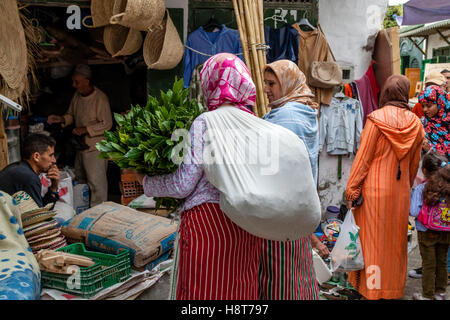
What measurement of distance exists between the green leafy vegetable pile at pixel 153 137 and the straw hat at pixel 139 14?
76.5 inches

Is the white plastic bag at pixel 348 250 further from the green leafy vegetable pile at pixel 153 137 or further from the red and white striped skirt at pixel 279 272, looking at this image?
the green leafy vegetable pile at pixel 153 137

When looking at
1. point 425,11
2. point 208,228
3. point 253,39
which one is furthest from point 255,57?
point 425,11

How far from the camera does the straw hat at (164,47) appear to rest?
181 inches

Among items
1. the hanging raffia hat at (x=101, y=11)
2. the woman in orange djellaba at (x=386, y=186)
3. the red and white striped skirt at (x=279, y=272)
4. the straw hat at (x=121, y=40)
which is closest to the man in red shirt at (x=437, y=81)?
the woman in orange djellaba at (x=386, y=186)

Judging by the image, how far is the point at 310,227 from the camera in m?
1.93

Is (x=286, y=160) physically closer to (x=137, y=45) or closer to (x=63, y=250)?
(x=63, y=250)

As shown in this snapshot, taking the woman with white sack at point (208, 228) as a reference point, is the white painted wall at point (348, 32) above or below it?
above

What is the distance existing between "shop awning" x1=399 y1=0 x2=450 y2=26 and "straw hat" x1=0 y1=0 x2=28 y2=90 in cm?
658

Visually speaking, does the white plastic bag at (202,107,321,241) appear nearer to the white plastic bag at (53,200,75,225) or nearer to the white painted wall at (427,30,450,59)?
the white plastic bag at (53,200,75,225)

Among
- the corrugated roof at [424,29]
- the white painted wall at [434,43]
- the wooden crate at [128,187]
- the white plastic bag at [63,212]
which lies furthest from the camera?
the white painted wall at [434,43]

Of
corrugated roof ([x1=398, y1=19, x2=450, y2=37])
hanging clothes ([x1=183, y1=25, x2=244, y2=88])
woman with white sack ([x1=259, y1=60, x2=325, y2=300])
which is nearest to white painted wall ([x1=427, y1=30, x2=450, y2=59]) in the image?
corrugated roof ([x1=398, y1=19, x2=450, y2=37])

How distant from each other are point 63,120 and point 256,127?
4936mm

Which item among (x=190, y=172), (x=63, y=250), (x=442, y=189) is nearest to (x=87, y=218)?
(x=63, y=250)

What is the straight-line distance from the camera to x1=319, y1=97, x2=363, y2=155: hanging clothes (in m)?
5.57
